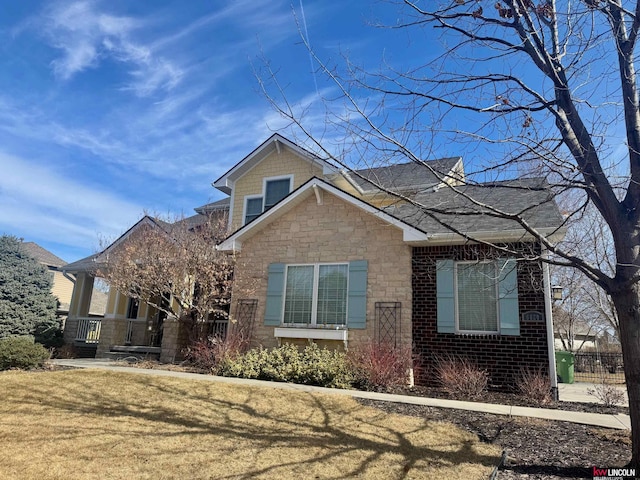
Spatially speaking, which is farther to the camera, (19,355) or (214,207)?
(214,207)

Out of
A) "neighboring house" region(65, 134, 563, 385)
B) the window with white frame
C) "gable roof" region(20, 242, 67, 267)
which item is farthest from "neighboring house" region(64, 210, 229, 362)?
"gable roof" region(20, 242, 67, 267)

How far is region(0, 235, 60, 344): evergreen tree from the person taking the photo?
53.2ft

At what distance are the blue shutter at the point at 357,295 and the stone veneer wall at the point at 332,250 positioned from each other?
13 centimetres

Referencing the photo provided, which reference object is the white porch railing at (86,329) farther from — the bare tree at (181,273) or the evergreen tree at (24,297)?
the bare tree at (181,273)

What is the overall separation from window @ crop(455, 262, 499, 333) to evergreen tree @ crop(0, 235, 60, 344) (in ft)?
53.0

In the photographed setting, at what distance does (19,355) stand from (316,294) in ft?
24.9

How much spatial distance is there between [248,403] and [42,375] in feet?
17.9

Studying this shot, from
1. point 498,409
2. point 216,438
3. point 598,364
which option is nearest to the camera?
point 216,438

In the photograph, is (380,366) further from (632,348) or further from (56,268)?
(56,268)

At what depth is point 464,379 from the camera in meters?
8.43

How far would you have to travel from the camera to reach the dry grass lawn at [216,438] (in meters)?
4.32

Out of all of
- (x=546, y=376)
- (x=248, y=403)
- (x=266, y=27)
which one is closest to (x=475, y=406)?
(x=546, y=376)

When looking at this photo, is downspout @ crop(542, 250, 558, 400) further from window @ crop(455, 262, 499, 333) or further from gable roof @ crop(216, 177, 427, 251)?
gable roof @ crop(216, 177, 427, 251)

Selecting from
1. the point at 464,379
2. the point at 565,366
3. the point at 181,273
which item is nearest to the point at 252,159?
the point at 181,273
